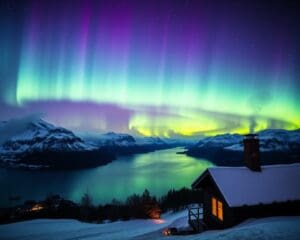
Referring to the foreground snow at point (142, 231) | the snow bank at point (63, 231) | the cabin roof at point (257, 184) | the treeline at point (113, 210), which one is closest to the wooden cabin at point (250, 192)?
the cabin roof at point (257, 184)

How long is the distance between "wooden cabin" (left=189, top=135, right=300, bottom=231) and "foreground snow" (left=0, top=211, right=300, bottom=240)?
826 mm

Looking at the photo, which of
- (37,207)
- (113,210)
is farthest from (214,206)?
(37,207)

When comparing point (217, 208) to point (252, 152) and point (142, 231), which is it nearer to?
point (252, 152)

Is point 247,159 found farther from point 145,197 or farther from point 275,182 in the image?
point 145,197

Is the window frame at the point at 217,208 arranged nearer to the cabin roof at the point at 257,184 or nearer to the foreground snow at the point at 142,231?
the cabin roof at the point at 257,184

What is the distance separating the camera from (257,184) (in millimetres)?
16578

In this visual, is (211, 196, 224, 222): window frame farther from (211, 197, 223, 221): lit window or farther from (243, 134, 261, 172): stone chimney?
(243, 134, 261, 172): stone chimney

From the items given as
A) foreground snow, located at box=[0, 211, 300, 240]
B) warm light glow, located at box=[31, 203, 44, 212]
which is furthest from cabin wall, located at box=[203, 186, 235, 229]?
warm light glow, located at box=[31, 203, 44, 212]

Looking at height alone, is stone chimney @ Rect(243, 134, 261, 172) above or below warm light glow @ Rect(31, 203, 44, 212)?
above

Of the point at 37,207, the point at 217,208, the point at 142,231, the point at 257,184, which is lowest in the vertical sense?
the point at 37,207

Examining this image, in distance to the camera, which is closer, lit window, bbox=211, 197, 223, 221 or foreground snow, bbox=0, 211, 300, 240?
foreground snow, bbox=0, 211, 300, 240

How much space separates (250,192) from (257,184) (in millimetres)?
970

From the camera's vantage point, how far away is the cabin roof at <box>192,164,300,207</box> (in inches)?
614

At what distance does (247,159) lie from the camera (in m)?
Answer: 18.6
